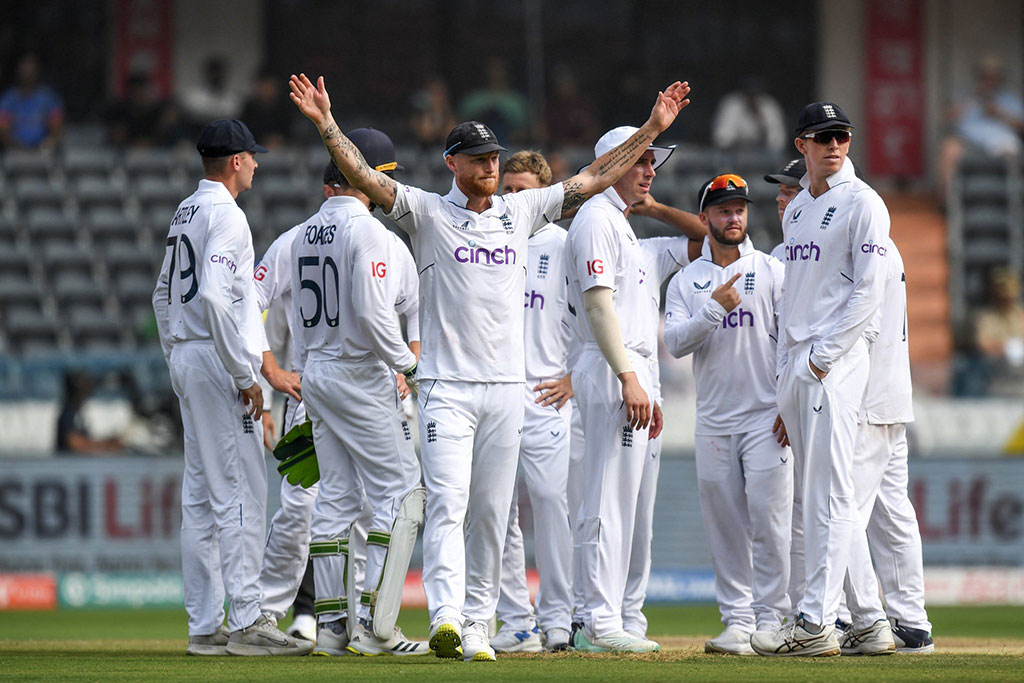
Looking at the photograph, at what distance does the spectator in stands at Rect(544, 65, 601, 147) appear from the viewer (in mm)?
19016

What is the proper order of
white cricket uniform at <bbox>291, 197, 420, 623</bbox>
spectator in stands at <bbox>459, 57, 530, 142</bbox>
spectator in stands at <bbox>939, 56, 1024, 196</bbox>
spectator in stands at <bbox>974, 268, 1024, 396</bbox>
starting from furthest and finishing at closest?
spectator in stands at <bbox>939, 56, 1024, 196</bbox> < spectator in stands at <bbox>459, 57, 530, 142</bbox> < spectator in stands at <bbox>974, 268, 1024, 396</bbox> < white cricket uniform at <bbox>291, 197, 420, 623</bbox>

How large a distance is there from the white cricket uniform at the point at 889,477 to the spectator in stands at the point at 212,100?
13465mm

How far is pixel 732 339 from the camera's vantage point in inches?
307

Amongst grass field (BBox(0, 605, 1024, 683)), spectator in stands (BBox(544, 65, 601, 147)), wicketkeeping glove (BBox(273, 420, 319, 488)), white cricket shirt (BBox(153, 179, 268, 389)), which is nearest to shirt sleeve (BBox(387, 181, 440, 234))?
white cricket shirt (BBox(153, 179, 268, 389))

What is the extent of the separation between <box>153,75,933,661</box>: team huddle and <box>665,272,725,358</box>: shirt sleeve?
0.06 feet

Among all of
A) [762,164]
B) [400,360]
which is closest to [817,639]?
[400,360]

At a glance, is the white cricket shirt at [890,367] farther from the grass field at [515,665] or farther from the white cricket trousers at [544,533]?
the white cricket trousers at [544,533]

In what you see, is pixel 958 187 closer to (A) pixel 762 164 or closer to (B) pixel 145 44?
(A) pixel 762 164

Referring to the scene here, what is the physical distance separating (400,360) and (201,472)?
129cm

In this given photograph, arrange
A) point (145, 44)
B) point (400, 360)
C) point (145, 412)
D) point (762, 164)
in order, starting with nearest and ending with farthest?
point (400, 360), point (145, 412), point (762, 164), point (145, 44)

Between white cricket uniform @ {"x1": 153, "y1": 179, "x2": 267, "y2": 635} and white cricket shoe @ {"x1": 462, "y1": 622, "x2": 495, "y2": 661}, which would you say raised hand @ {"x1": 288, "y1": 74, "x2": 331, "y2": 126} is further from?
Answer: white cricket shoe @ {"x1": 462, "y1": 622, "x2": 495, "y2": 661}

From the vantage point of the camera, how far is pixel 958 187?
1883 centimetres

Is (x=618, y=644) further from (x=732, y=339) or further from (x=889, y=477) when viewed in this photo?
(x=732, y=339)

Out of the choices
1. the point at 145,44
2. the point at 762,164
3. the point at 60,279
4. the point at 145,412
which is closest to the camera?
the point at 145,412
